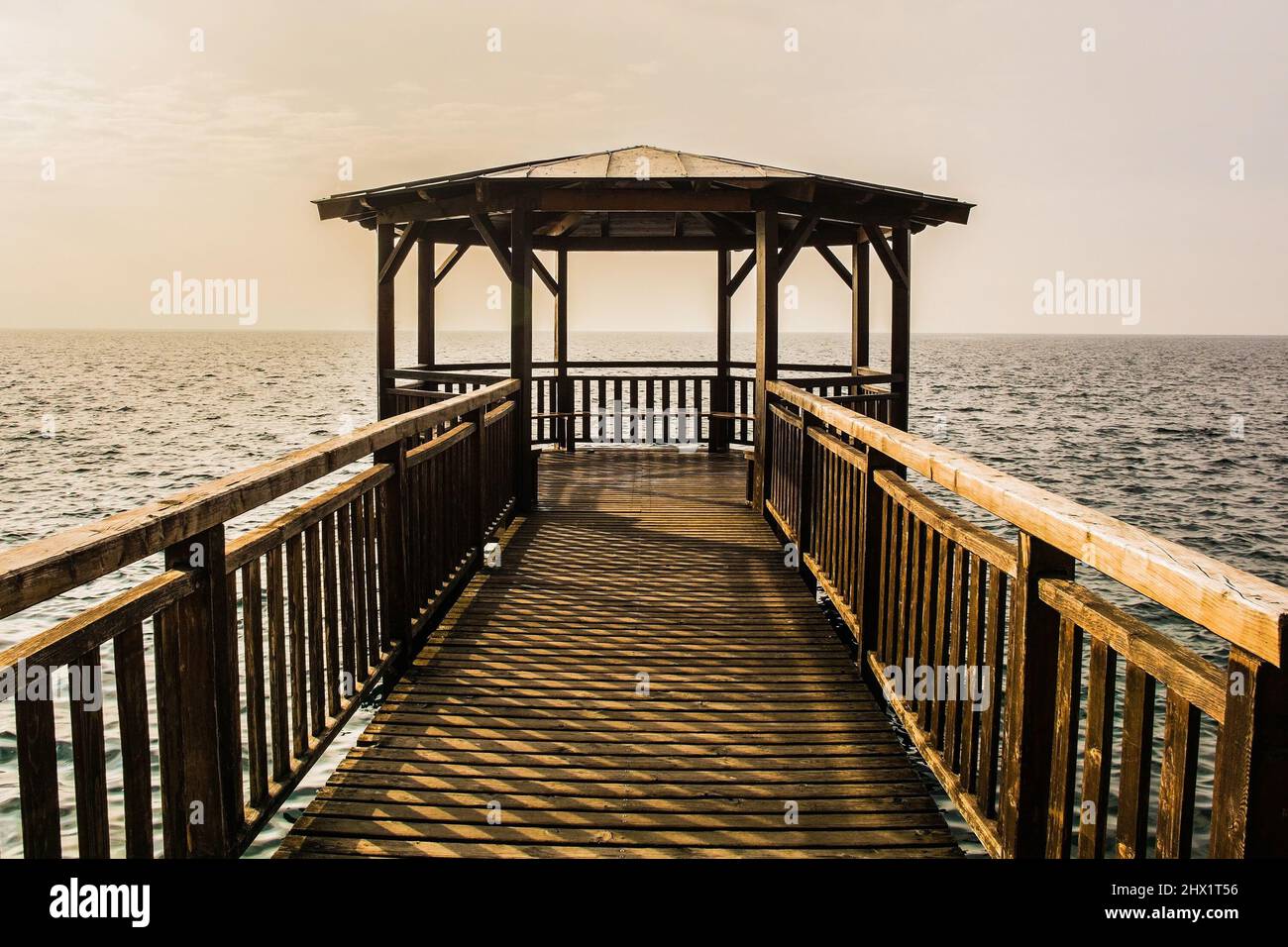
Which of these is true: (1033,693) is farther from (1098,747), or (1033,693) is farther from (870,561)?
(870,561)

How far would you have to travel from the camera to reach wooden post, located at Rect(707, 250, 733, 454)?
13.2 meters

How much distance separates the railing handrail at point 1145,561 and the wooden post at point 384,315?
790cm

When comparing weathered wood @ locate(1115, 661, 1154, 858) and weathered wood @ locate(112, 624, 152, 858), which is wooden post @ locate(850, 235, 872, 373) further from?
weathered wood @ locate(112, 624, 152, 858)

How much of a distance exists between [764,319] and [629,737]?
5.58 metres

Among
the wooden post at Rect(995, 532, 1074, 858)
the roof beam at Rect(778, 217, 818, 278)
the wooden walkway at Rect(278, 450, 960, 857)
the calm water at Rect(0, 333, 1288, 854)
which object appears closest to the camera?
the wooden post at Rect(995, 532, 1074, 858)

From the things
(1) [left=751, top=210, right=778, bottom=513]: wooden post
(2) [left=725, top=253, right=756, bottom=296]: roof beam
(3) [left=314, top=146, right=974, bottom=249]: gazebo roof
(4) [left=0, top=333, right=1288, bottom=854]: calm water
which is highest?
(3) [left=314, top=146, right=974, bottom=249]: gazebo roof

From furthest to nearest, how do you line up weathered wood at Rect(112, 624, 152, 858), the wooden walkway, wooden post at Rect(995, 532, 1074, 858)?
1. the wooden walkway
2. wooden post at Rect(995, 532, 1074, 858)
3. weathered wood at Rect(112, 624, 152, 858)

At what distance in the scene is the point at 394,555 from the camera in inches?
181

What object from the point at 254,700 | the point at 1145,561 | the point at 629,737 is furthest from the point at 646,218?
the point at 1145,561

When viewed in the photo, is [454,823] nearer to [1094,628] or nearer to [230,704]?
[230,704]

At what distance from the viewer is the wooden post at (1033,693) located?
2625 millimetres

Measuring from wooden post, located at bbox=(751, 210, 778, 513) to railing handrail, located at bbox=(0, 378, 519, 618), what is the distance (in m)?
5.32

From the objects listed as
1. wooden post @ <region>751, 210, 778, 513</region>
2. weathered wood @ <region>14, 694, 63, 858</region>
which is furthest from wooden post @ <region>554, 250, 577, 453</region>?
weathered wood @ <region>14, 694, 63, 858</region>

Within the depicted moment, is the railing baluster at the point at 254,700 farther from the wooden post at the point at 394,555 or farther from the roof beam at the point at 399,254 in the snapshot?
the roof beam at the point at 399,254
